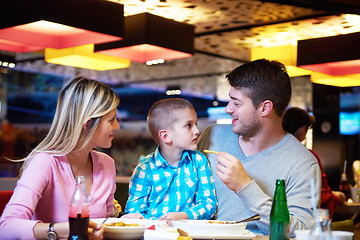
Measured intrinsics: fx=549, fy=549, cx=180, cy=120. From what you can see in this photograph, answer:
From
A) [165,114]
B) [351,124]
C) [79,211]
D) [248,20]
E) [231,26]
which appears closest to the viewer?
[79,211]

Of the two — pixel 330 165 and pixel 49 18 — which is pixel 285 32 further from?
pixel 49 18

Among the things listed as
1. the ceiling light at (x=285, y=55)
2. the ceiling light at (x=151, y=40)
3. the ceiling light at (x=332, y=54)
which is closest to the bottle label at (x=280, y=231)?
the ceiling light at (x=151, y=40)

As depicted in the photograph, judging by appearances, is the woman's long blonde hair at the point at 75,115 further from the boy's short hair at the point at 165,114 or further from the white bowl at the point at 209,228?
the white bowl at the point at 209,228

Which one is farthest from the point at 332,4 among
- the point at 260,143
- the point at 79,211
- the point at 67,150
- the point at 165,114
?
the point at 79,211

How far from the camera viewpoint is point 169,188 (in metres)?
2.63

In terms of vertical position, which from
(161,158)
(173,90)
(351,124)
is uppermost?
(161,158)

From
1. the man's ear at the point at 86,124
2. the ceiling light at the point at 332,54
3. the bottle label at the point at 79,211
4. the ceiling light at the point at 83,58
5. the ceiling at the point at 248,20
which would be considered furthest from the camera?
the ceiling light at the point at 83,58

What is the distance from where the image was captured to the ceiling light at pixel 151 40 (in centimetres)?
652

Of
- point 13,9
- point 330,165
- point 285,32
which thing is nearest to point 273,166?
point 13,9

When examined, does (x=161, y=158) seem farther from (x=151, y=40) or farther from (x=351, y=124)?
(x=351, y=124)

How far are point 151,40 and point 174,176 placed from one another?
4.06m

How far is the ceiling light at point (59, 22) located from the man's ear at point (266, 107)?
3114 mm

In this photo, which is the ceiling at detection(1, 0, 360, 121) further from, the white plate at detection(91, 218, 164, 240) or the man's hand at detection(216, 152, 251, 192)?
the white plate at detection(91, 218, 164, 240)

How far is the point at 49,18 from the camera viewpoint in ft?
17.3
